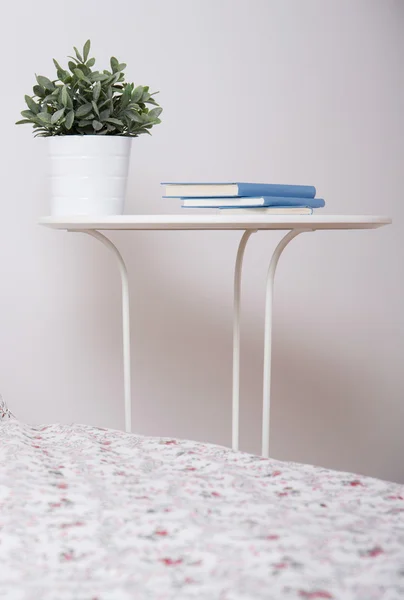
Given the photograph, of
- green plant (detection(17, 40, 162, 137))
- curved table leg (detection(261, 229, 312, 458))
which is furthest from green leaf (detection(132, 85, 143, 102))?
curved table leg (detection(261, 229, 312, 458))

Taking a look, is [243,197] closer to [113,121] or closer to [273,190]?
[273,190]

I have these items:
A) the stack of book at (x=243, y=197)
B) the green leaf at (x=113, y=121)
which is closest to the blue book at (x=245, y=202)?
the stack of book at (x=243, y=197)

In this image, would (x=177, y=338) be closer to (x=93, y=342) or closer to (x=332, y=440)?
(x=93, y=342)

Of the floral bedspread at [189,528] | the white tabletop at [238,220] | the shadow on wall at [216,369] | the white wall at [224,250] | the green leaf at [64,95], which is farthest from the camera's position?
the shadow on wall at [216,369]

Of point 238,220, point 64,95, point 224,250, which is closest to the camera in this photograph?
point 238,220

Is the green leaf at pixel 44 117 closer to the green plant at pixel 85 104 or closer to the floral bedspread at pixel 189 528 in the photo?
the green plant at pixel 85 104

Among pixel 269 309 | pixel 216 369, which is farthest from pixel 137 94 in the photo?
pixel 216 369

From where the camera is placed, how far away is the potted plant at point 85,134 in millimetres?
1388

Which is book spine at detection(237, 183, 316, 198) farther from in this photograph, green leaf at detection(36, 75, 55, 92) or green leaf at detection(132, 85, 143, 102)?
green leaf at detection(36, 75, 55, 92)

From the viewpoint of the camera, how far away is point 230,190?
50.6 inches

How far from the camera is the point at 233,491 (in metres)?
0.77

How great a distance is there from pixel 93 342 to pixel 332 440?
90cm

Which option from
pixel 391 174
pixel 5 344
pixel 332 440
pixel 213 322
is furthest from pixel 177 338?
pixel 391 174

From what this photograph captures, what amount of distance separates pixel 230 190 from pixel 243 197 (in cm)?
2
